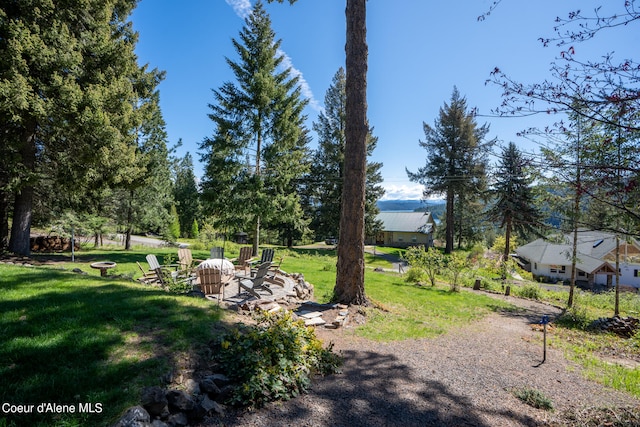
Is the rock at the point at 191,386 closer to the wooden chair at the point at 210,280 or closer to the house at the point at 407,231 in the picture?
the wooden chair at the point at 210,280

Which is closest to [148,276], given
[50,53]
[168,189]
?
[50,53]

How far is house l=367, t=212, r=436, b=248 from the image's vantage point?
128ft

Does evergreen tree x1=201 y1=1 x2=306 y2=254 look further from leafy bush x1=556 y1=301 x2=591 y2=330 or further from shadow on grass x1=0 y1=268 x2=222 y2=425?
leafy bush x1=556 y1=301 x2=591 y2=330

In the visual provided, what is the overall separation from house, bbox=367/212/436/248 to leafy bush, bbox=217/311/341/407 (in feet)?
113

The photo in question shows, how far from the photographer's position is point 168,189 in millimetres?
20906

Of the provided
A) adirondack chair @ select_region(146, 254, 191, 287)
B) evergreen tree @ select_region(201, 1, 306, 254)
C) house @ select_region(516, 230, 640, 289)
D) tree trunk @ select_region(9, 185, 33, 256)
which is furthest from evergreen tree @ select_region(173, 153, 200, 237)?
house @ select_region(516, 230, 640, 289)

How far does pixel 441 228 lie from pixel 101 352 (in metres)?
46.2

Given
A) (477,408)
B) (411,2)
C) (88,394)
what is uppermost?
(411,2)

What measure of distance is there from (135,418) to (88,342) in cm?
170

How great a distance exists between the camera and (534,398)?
12.1ft

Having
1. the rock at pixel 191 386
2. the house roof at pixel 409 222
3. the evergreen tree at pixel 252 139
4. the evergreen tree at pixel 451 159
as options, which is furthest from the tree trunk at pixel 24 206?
the house roof at pixel 409 222

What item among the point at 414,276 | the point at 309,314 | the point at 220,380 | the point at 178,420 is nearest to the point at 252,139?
the point at 414,276

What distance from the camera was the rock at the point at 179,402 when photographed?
2658mm

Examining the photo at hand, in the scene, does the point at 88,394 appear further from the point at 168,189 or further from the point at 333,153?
the point at 333,153
